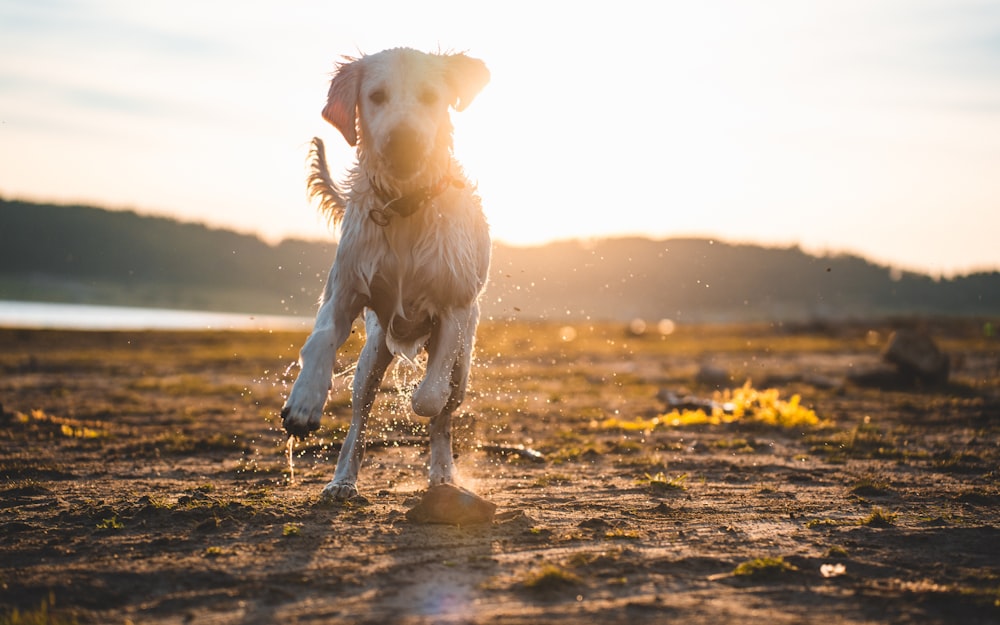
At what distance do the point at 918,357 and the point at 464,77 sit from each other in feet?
56.3

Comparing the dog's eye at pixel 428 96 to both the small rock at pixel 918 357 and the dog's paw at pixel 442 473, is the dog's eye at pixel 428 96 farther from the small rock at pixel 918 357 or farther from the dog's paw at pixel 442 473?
the small rock at pixel 918 357

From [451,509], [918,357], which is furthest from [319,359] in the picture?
[918,357]

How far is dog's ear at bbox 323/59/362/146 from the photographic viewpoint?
611cm

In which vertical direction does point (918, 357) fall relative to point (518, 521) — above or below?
above

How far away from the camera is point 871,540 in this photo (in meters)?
5.65

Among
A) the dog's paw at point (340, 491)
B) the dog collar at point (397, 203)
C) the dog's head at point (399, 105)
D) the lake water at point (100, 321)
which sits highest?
the dog's head at point (399, 105)

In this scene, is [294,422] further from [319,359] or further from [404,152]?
[404,152]

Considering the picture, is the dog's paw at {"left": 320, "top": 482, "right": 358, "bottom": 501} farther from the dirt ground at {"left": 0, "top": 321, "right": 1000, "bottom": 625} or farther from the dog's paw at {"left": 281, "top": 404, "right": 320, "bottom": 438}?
the dog's paw at {"left": 281, "top": 404, "right": 320, "bottom": 438}

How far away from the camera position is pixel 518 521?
20.4 feet

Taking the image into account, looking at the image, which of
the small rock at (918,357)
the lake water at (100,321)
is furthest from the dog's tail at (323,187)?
the lake water at (100,321)

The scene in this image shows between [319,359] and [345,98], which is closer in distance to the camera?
[319,359]

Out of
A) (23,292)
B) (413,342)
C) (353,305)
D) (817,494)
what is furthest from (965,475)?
(23,292)

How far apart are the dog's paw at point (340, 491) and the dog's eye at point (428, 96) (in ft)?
10.2

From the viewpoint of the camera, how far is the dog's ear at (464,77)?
6.34 m
